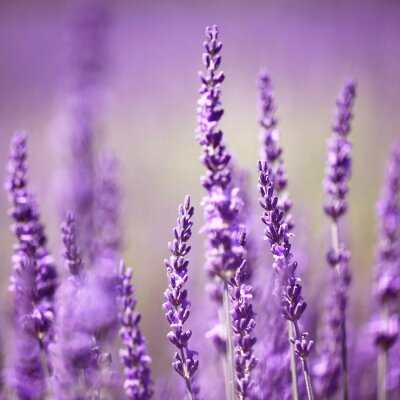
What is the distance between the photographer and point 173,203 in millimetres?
4293

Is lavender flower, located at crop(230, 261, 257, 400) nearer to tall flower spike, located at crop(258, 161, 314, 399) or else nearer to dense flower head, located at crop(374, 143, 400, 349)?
tall flower spike, located at crop(258, 161, 314, 399)

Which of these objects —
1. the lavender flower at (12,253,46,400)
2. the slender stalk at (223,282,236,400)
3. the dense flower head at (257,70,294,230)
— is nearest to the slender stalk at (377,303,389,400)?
the dense flower head at (257,70,294,230)

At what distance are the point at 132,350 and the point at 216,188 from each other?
387 millimetres

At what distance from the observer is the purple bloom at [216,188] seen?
1.00m

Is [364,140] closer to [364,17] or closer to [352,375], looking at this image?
[364,17]

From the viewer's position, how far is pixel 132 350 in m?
1.12

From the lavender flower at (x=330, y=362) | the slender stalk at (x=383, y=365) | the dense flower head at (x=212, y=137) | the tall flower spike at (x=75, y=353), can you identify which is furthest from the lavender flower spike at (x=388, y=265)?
the tall flower spike at (x=75, y=353)

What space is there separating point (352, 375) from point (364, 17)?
5237mm

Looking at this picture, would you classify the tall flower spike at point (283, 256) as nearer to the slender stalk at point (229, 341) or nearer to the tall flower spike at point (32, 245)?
the slender stalk at point (229, 341)

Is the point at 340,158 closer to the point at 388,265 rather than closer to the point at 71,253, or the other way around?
the point at 388,265

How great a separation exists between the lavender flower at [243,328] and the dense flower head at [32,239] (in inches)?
15.8

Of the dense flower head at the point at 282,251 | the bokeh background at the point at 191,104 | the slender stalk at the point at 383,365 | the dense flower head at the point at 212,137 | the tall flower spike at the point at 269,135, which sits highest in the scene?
the bokeh background at the point at 191,104

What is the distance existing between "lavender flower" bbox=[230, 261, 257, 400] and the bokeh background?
1766mm

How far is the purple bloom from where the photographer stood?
1004mm
